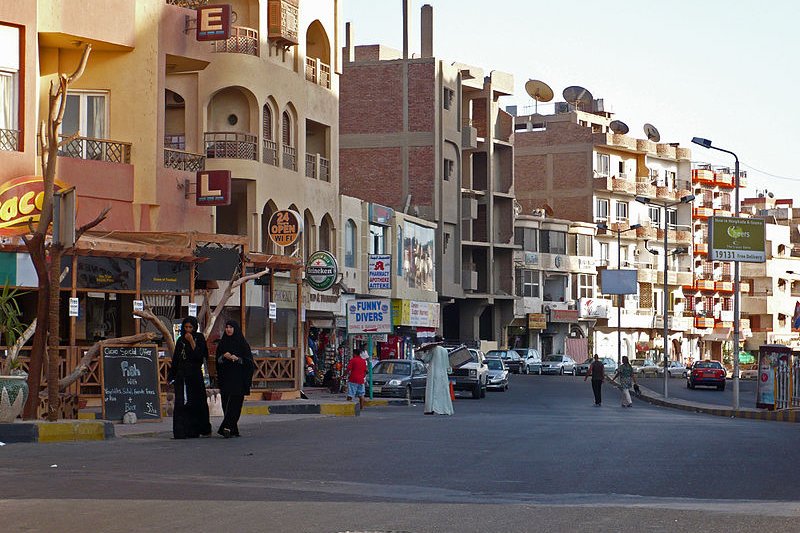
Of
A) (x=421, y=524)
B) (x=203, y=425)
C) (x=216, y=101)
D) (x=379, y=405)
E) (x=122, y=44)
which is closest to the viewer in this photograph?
(x=421, y=524)

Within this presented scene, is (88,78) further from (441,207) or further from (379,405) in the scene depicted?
(441,207)

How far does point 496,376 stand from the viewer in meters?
60.2

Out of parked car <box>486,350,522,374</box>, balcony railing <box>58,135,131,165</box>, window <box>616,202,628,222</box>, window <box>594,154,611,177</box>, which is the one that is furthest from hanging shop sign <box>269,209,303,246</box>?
window <box>616,202,628,222</box>

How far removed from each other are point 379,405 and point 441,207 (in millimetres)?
42525

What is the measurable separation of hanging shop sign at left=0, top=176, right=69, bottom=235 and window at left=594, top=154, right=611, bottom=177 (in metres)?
89.3

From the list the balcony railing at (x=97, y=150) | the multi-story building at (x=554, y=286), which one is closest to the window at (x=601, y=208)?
the multi-story building at (x=554, y=286)

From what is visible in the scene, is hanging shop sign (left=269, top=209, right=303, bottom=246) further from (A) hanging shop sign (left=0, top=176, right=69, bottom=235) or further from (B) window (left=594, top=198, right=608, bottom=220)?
(B) window (left=594, top=198, right=608, bottom=220)

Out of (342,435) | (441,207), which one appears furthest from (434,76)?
(342,435)

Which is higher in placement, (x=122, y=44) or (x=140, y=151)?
(x=122, y=44)

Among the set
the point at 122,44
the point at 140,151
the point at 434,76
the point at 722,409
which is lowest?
the point at 722,409

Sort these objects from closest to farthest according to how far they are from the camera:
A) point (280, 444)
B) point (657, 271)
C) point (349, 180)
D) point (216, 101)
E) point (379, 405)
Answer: point (280, 444) → point (379, 405) → point (216, 101) → point (349, 180) → point (657, 271)

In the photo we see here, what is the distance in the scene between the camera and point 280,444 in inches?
817

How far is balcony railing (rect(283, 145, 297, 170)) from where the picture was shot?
158 feet

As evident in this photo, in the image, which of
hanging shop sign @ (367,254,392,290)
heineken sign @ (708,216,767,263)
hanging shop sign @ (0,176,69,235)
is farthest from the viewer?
heineken sign @ (708,216,767,263)
